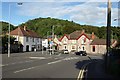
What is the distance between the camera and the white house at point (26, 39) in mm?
101812

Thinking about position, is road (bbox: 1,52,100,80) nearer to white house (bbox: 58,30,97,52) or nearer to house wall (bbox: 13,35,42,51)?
house wall (bbox: 13,35,42,51)

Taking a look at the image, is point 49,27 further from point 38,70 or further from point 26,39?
point 38,70

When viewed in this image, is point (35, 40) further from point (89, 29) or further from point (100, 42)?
point (89, 29)

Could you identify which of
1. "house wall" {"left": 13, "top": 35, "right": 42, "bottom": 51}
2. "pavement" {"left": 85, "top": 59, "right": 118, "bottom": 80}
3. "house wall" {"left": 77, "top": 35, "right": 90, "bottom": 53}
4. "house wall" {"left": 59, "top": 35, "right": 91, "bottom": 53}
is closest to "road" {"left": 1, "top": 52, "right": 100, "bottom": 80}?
"pavement" {"left": 85, "top": 59, "right": 118, "bottom": 80}

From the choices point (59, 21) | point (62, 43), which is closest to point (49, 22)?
point (59, 21)

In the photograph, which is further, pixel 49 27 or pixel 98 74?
pixel 49 27

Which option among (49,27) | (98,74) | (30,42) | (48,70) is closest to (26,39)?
(30,42)

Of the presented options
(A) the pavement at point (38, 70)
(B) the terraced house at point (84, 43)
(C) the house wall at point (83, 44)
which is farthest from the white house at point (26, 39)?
(A) the pavement at point (38, 70)

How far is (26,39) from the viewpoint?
10500cm

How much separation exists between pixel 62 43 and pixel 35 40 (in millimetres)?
13326

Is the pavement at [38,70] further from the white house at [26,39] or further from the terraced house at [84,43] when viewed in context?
the terraced house at [84,43]

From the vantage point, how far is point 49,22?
17025 centimetres

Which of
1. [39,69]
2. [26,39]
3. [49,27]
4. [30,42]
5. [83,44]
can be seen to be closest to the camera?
[39,69]

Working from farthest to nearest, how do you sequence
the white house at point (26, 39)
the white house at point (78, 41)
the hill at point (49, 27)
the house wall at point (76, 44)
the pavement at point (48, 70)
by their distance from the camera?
1. the hill at point (49, 27)
2. the white house at point (78, 41)
3. the house wall at point (76, 44)
4. the white house at point (26, 39)
5. the pavement at point (48, 70)
